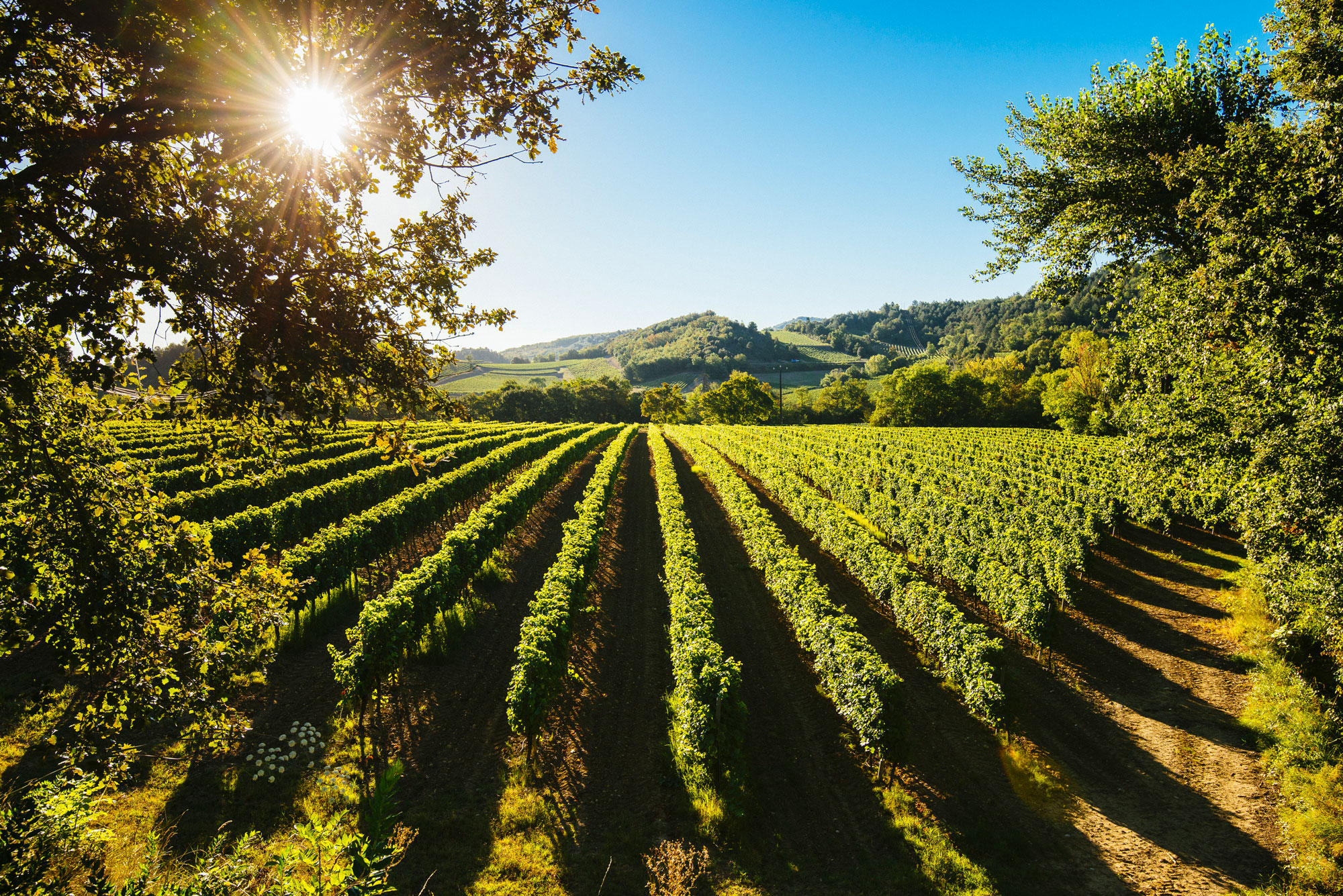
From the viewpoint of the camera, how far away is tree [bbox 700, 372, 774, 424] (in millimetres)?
87750

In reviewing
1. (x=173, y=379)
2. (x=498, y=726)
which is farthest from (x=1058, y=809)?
(x=173, y=379)

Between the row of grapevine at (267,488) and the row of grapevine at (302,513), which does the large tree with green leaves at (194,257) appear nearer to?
the row of grapevine at (267,488)

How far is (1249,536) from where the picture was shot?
1101cm

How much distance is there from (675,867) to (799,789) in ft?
8.45

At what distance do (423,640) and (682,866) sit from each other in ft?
26.4

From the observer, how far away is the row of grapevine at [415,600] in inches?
381

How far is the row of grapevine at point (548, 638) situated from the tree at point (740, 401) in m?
73.0

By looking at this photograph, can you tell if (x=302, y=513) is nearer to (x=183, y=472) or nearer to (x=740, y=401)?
(x=183, y=472)

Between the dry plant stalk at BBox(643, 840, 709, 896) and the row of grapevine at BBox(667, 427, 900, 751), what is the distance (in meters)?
3.29

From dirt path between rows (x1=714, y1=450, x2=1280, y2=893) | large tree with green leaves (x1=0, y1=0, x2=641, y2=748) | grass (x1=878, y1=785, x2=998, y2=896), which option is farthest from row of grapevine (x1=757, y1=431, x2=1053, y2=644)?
large tree with green leaves (x1=0, y1=0, x2=641, y2=748)

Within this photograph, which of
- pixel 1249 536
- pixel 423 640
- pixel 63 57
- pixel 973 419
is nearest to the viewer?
pixel 63 57

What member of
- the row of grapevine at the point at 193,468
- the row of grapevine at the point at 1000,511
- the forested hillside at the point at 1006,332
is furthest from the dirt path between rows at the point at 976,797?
the forested hillside at the point at 1006,332

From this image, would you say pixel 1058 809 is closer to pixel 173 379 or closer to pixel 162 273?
pixel 173 379

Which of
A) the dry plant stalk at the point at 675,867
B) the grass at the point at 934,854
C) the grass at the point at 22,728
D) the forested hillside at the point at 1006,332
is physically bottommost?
the dry plant stalk at the point at 675,867
